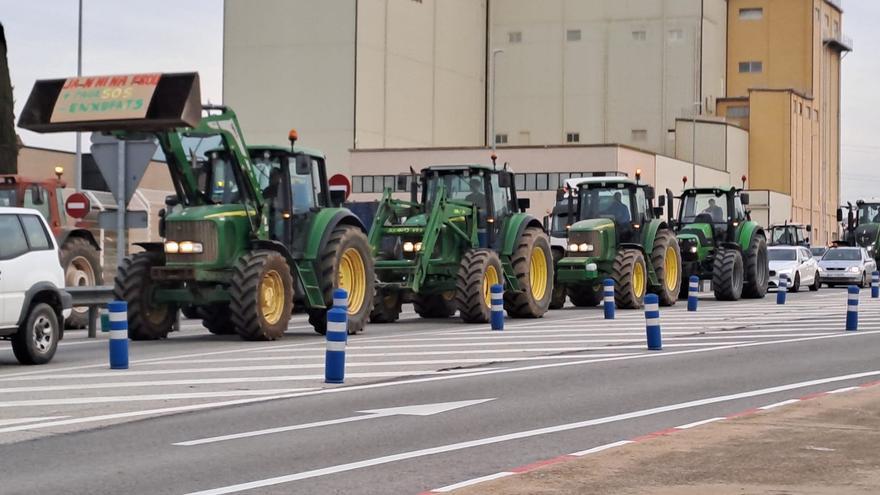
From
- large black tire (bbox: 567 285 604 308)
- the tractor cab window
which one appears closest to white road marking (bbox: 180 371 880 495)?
large black tire (bbox: 567 285 604 308)

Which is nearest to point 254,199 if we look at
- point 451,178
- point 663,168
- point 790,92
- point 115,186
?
point 115,186

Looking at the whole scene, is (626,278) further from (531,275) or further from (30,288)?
(30,288)

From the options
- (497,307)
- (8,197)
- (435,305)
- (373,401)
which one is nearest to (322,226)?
(497,307)

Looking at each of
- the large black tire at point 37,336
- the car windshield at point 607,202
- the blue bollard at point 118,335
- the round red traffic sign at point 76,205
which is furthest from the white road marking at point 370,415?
the car windshield at point 607,202

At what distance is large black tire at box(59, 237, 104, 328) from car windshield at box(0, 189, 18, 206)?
1148 mm

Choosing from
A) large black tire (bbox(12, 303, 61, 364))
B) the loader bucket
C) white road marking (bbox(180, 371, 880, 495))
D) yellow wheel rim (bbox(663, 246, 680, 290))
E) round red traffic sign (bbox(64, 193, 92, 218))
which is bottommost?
white road marking (bbox(180, 371, 880, 495))

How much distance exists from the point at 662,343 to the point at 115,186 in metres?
8.84

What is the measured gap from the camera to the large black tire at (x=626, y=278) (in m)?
33.7

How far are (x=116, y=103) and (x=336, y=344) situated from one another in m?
6.80

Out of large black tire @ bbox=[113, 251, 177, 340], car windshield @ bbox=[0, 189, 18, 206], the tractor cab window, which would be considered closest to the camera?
large black tire @ bbox=[113, 251, 177, 340]

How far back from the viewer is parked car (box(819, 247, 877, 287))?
54875 millimetres

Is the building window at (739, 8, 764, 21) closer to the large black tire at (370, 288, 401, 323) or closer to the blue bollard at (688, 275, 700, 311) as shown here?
the blue bollard at (688, 275, 700, 311)

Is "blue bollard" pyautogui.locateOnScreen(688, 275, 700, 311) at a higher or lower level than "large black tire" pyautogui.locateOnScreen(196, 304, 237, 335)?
higher

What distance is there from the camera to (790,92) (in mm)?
95188
